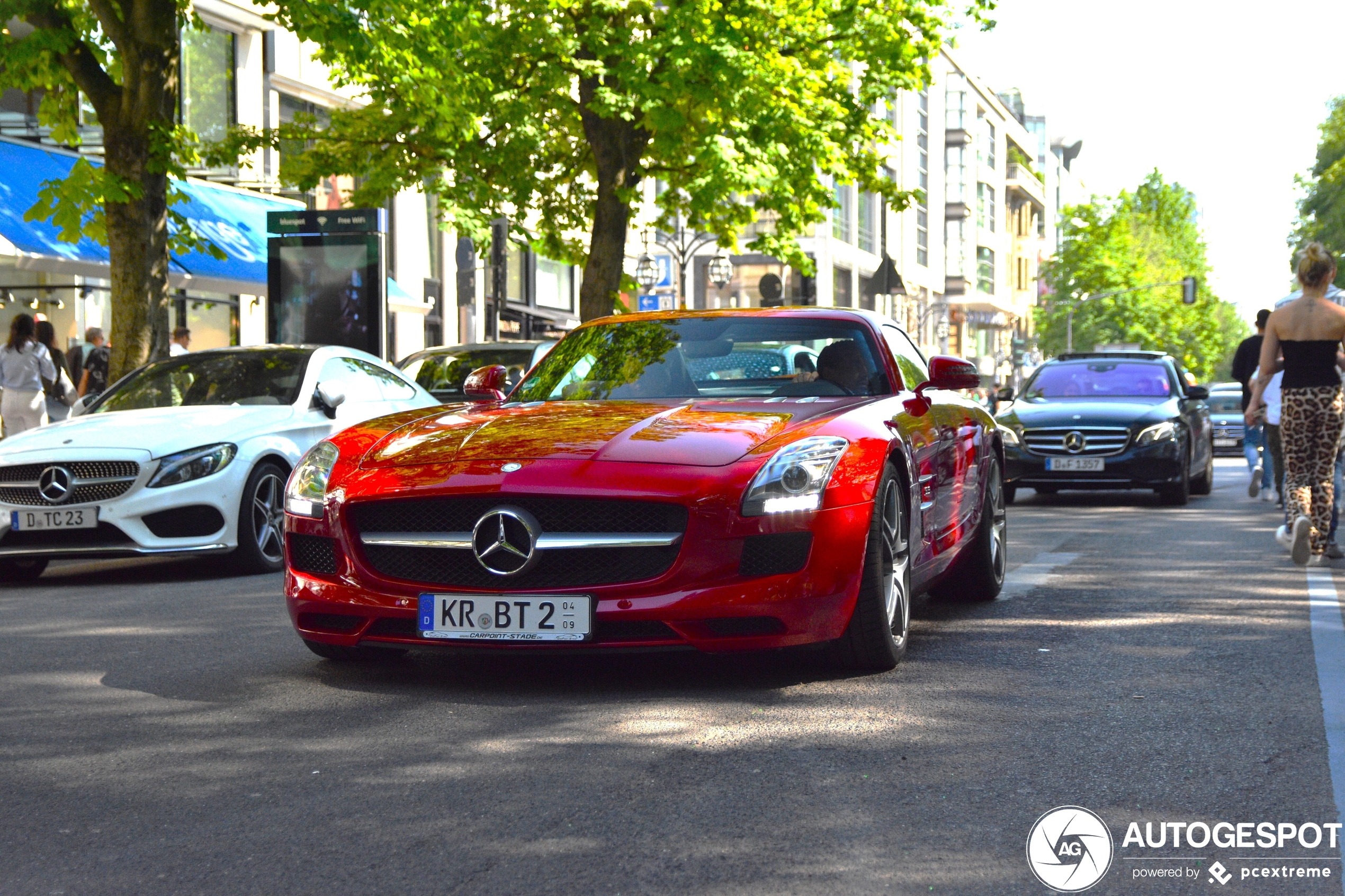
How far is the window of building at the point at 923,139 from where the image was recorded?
6706cm

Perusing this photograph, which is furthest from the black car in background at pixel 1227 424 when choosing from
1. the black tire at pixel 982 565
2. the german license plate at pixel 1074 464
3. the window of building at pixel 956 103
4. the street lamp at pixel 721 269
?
the window of building at pixel 956 103

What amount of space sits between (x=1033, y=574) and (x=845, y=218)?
48131mm

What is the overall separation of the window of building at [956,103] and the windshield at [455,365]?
196 feet

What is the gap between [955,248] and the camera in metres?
75.2

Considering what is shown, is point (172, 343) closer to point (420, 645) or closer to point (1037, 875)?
point (420, 645)

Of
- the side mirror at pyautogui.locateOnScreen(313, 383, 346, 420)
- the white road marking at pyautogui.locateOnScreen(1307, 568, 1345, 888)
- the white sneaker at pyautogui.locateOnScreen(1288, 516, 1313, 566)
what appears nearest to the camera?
the white road marking at pyautogui.locateOnScreen(1307, 568, 1345, 888)

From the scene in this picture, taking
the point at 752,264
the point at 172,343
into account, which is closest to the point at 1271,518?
the point at 172,343

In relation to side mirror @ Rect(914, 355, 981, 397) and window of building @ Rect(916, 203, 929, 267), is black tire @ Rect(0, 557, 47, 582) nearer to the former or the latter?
side mirror @ Rect(914, 355, 981, 397)

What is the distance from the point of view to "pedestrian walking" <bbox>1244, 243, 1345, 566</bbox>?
31.7ft

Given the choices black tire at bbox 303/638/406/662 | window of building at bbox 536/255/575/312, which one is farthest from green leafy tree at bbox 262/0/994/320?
window of building at bbox 536/255/575/312

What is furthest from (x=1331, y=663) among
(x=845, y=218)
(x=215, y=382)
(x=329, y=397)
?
(x=845, y=218)

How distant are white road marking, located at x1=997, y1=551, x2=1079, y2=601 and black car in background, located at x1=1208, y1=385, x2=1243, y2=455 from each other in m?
23.5

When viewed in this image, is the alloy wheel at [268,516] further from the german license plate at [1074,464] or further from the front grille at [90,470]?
the german license plate at [1074,464]

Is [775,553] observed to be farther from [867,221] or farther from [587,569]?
[867,221]
